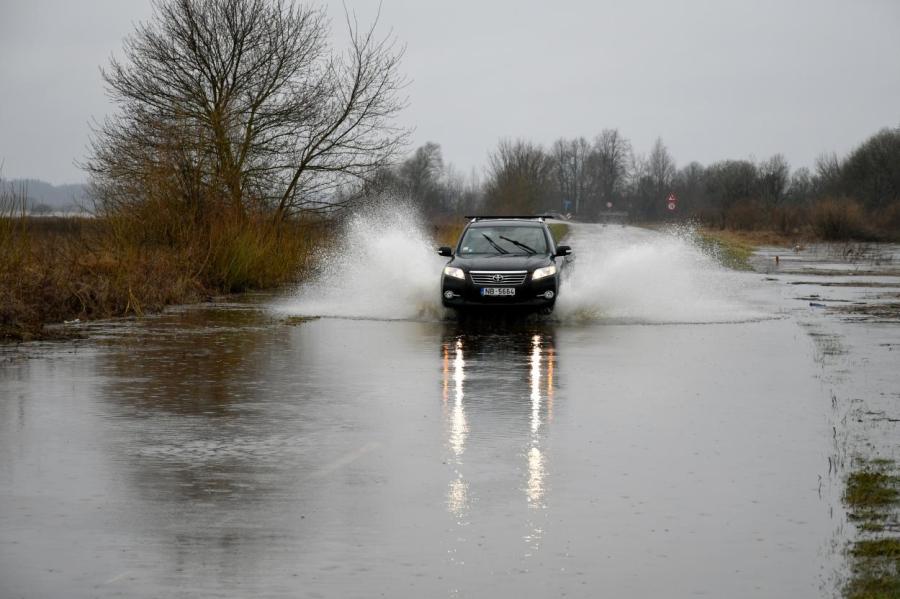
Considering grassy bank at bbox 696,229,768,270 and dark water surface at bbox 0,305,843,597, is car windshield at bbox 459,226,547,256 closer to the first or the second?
dark water surface at bbox 0,305,843,597

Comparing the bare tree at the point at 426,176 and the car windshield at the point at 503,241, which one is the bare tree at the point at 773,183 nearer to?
the bare tree at the point at 426,176

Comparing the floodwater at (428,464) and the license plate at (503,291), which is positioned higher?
the license plate at (503,291)

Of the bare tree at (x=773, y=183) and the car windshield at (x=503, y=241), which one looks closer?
the car windshield at (x=503, y=241)

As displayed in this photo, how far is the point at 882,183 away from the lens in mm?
100188

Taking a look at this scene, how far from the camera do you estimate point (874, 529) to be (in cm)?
697

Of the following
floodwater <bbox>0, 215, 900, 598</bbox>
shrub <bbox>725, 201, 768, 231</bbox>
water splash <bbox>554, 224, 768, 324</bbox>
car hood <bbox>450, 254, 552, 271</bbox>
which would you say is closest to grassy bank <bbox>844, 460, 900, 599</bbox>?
floodwater <bbox>0, 215, 900, 598</bbox>

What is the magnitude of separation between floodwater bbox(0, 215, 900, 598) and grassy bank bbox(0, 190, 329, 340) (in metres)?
3.55

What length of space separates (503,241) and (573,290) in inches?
61.8

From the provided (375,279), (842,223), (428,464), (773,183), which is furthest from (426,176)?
(428,464)

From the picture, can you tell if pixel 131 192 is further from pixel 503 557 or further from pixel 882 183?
pixel 882 183

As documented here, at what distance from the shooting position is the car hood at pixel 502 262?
20641mm

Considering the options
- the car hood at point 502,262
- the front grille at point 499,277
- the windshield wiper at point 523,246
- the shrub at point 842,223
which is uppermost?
the shrub at point 842,223

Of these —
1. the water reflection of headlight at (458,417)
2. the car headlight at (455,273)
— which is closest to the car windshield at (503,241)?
the car headlight at (455,273)

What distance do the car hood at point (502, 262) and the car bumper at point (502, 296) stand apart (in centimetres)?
27
